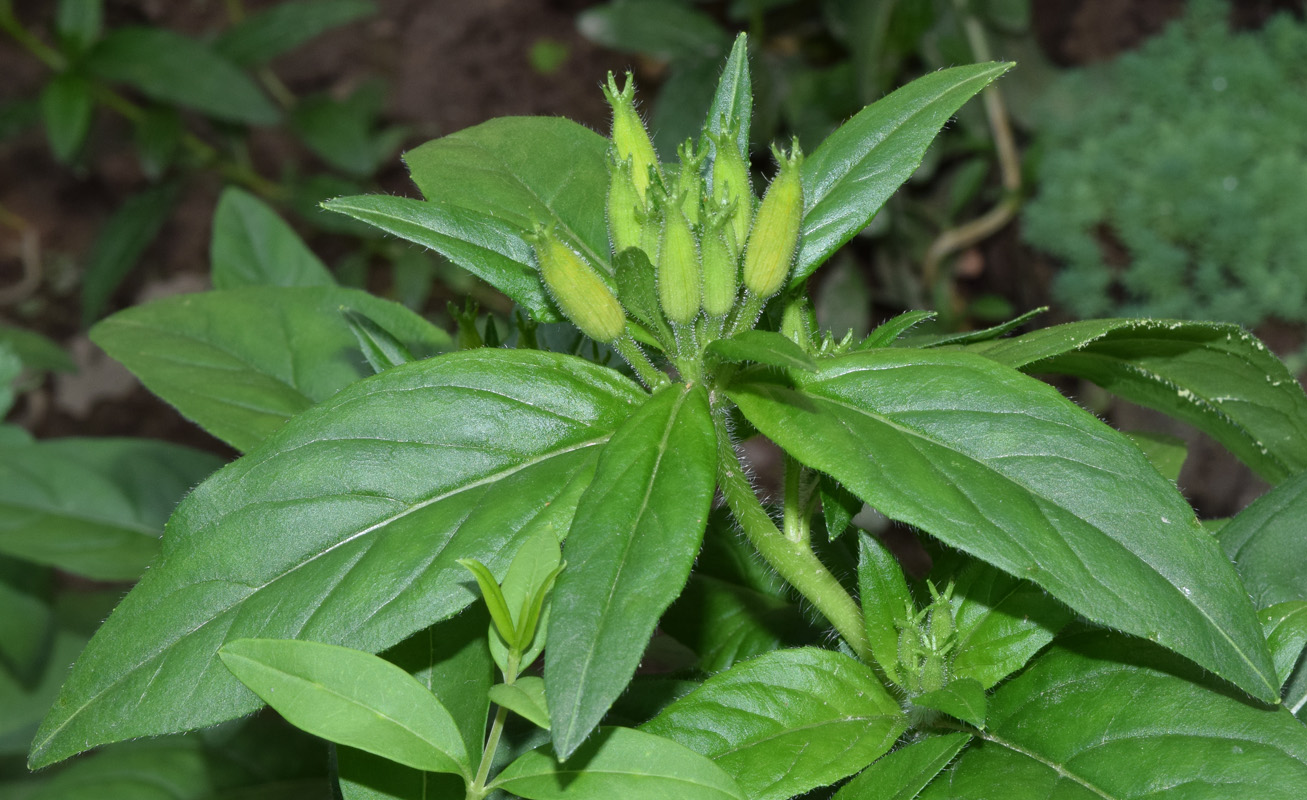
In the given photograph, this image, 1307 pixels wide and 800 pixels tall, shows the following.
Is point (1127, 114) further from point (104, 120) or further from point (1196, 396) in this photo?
point (104, 120)

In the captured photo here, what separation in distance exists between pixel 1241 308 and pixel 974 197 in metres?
1.11

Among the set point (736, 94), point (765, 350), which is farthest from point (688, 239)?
point (736, 94)

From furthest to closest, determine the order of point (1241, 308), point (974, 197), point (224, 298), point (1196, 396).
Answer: point (974, 197), point (1241, 308), point (224, 298), point (1196, 396)

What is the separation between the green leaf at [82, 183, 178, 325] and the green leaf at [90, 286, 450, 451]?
7.82 ft

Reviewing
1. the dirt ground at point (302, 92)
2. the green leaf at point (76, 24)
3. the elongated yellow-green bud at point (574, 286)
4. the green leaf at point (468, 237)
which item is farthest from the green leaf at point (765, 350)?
the dirt ground at point (302, 92)

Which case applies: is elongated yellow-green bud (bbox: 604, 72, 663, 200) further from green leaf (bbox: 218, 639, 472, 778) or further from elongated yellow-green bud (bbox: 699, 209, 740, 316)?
green leaf (bbox: 218, 639, 472, 778)

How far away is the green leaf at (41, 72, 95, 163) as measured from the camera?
125 inches

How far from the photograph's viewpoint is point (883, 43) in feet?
11.8

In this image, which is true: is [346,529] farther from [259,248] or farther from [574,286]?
[259,248]

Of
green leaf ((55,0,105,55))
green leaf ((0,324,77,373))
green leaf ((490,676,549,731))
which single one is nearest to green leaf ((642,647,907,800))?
green leaf ((490,676,549,731))

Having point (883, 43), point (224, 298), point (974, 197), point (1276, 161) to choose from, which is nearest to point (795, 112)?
point (883, 43)

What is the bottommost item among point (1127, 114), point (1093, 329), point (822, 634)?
point (822, 634)

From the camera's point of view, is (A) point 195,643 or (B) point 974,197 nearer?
(A) point 195,643

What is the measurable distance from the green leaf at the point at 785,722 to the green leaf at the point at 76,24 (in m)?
3.33
